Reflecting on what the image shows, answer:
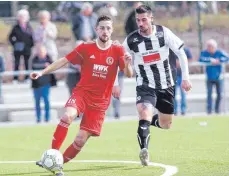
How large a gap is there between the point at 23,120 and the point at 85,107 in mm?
9553

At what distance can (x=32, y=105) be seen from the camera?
20.4m

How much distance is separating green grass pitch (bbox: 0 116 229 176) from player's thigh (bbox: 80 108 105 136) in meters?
0.53

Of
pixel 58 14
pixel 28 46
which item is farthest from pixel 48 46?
pixel 58 14

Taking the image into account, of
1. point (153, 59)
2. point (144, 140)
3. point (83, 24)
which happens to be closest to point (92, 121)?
point (144, 140)

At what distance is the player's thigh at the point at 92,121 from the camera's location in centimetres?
1052

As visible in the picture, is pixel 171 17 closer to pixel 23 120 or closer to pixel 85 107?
pixel 23 120

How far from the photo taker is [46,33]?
20.5 metres

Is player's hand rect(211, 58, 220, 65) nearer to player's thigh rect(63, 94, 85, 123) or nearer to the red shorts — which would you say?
the red shorts

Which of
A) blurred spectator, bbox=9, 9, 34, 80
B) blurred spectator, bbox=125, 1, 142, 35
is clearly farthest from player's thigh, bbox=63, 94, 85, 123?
blurred spectator, bbox=9, 9, 34, 80

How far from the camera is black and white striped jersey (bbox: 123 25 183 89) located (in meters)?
11.6

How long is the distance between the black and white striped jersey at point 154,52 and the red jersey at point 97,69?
896mm

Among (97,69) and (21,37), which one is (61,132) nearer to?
(97,69)

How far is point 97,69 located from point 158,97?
5.13 feet

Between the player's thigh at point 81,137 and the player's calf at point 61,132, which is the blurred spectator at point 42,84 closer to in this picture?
the player's thigh at point 81,137
